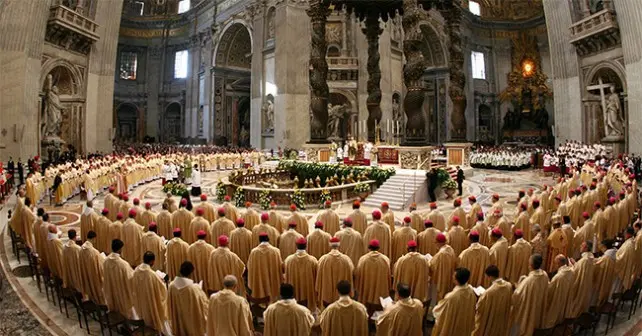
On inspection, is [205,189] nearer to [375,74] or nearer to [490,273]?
[375,74]

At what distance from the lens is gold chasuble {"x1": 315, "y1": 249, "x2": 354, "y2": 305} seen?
5.08 m

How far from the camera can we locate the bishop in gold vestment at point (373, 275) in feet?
16.6

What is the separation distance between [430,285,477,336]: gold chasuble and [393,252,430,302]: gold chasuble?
1.12m

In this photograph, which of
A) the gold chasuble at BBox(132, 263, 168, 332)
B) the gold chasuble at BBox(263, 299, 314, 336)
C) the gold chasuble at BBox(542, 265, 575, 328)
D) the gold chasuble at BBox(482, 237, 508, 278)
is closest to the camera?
the gold chasuble at BBox(263, 299, 314, 336)

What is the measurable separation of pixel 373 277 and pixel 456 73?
14598 millimetres

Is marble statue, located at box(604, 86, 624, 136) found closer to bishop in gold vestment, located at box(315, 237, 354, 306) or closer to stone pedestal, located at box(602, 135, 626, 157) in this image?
stone pedestal, located at box(602, 135, 626, 157)

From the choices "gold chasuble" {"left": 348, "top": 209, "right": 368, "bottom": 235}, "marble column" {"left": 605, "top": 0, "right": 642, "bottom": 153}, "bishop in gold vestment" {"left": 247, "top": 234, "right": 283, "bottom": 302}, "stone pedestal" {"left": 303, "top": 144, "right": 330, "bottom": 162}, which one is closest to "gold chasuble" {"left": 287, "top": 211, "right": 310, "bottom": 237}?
"gold chasuble" {"left": 348, "top": 209, "right": 368, "bottom": 235}

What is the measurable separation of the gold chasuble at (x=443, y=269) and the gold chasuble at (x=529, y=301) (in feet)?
3.48

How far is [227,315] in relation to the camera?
3840 mm

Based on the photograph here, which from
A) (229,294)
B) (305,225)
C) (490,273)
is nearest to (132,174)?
(305,225)

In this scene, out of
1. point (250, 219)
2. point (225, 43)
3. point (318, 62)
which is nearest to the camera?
point (250, 219)

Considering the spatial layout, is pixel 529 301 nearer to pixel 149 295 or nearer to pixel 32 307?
pixel 149 295

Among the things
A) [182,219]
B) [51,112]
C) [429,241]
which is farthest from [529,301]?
[51,112]

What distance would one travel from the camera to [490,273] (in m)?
4.07
